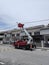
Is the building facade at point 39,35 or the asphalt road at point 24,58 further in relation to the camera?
the building facade at point 39,35

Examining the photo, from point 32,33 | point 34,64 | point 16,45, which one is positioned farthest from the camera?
point 32,33

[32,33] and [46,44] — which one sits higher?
[32,33]

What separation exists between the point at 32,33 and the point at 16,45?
1466 cm

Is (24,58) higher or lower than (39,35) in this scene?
lower

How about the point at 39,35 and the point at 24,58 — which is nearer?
the point at 24,58

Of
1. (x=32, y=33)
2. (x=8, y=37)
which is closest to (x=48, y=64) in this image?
(x=32, y=33)

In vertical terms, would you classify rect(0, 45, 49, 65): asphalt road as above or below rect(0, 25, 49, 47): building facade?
below

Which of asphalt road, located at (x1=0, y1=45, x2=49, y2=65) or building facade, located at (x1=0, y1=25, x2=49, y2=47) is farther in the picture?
building facade, located at (x1=0, y1=25, x2=49, y2=47)

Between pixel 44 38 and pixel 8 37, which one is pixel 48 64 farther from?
pixel 8 37

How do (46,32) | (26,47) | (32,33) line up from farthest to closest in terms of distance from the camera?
(32,33)
(46,32)
(26,47)

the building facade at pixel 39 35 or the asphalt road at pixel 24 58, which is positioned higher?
the building facade at pixel 39 35

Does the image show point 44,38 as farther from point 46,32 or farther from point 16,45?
point 16,45

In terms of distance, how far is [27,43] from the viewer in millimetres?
Result: 32625

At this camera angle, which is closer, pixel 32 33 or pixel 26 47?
pixel 26 47
